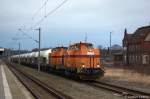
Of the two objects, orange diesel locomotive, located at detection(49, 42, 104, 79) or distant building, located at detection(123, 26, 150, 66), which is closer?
orange diesel locomotive, located at detection(49, 42, 104, 79)

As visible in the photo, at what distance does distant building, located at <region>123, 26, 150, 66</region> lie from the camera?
Result: 299ft

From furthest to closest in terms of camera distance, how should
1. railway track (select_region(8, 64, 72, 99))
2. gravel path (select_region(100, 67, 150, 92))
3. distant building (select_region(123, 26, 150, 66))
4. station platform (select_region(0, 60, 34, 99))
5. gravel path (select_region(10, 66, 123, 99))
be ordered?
distant building (select_region(123, 26, 150, 66)) < gravel path (select_region(100, 67, 150, 92)) < station platform (select_region(0, 60, 34, 99)) < railway track (select_region(8, 64, 72, 99)) < gravel path (select_region(10, 66, 123, 99))

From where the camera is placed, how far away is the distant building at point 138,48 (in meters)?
91.2

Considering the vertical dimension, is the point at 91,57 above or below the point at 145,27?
below

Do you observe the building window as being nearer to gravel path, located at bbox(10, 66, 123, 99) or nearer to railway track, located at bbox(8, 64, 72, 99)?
railway track, located at bbox(8, 64, 72, 99)

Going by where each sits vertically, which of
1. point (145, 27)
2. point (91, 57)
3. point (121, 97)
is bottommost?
point (121, 97)

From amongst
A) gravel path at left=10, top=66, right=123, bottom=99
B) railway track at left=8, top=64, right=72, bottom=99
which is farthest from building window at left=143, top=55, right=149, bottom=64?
gravel path at left=10, top=66, right=123, bottom=99

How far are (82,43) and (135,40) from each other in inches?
2553

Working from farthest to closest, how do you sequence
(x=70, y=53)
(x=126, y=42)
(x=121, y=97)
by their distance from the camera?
(x=126, y=42)
(x=70, y=53)
(x=121, y=97)

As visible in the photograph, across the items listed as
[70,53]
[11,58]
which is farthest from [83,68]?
[11,58]

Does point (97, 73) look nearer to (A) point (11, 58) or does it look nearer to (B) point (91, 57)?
(B) point (91, 57)

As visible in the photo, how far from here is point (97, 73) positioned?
35.5 m

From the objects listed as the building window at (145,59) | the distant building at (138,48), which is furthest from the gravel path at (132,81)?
the building window at (145,59)

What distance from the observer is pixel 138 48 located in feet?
318
